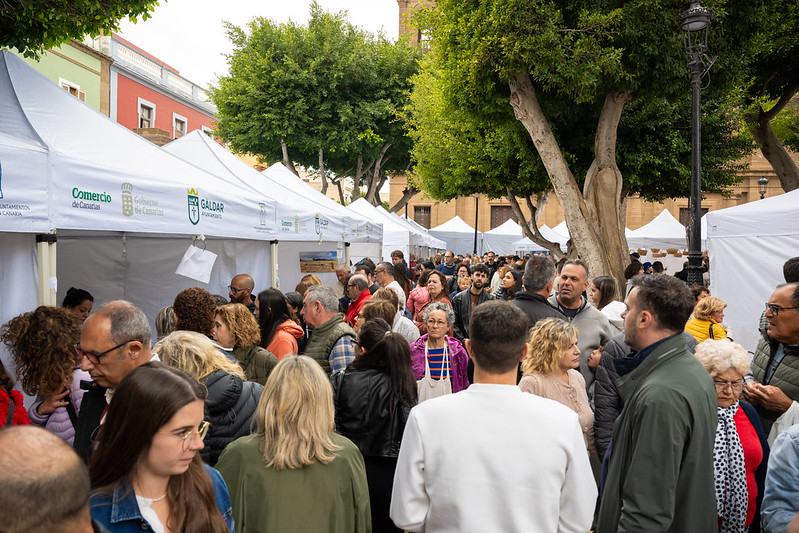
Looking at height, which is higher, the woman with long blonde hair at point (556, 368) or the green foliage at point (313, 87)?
the green foliage at point (313, 87)

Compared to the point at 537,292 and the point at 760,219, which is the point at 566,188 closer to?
the point at 760,219

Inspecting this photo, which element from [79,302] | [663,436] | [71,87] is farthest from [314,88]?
[663,436]

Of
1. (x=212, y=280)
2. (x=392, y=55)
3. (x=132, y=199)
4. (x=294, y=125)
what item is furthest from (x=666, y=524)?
(x=392, y=55)

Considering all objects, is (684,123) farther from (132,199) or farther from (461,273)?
(132,199)

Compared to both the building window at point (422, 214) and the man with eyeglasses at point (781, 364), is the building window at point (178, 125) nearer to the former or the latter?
the man with eyeglasses at point (781, 364)

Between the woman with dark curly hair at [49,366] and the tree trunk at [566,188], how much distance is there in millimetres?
9776

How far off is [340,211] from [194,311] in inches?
285

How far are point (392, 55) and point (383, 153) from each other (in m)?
4.45

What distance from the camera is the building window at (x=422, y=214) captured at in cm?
5156

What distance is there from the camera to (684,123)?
16609mm

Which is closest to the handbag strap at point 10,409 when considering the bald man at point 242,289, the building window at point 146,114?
the bald man at point 242,289

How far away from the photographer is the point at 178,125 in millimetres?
27500

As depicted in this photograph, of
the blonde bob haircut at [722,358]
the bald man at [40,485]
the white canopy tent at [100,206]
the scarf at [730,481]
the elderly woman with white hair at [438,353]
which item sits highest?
the white canopy tent at [100,206]

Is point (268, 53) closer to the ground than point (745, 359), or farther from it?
farther from it
